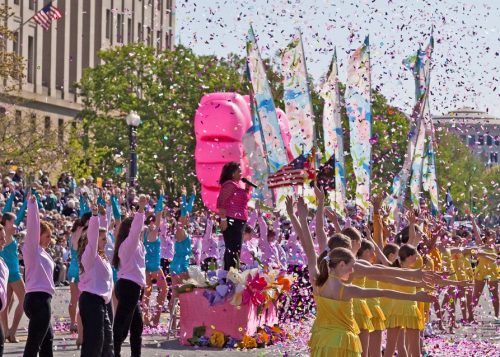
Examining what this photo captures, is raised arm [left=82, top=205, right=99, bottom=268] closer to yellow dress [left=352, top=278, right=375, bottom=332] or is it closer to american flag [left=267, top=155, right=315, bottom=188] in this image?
yellow dress [left=352, top=278, right=375, bottom=332]

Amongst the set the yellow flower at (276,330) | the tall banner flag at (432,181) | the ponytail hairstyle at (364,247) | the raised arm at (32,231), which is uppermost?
the tall banner flag at (432,181)

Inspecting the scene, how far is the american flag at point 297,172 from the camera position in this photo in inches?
888

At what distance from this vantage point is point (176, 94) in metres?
58.2

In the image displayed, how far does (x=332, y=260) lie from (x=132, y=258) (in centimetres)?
446

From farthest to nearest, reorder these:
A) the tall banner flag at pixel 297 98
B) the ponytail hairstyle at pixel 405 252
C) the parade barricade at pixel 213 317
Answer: the tall banner flag at pixel 297 98
the parade barricade at pixel 213 317
the ponytail hairstyle at pixel 405 252

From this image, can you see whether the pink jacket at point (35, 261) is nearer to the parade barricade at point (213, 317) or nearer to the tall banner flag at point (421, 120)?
the parade barricade at point (213, 317)

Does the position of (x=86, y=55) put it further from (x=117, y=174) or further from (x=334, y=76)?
(x=334, y=76)

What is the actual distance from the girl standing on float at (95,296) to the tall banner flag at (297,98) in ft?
45.5

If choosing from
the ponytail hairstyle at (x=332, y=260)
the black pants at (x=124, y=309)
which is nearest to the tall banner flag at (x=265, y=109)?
the black pants at (x=124, y=309)

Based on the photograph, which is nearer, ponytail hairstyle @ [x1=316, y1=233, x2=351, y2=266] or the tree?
ponytail hairstyle @ [x1=316, y1=233, x2=351, y2=266]

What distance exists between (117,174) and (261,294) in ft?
141

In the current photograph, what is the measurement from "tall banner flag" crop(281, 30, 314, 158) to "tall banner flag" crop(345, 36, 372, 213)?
2.87 feet

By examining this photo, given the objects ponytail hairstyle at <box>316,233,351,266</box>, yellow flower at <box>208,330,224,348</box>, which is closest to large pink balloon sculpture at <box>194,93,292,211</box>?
yellow flower at <box>208,330,224,348</box>

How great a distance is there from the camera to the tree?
57.7 meters
